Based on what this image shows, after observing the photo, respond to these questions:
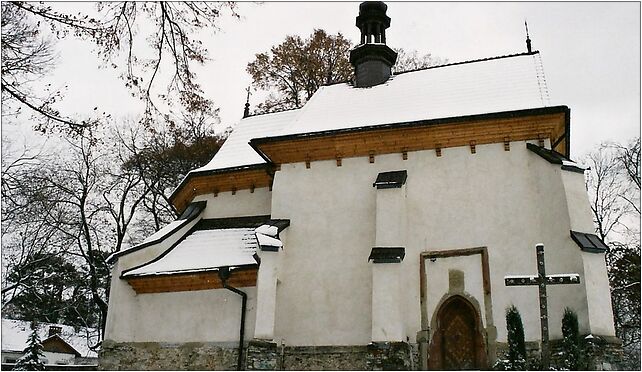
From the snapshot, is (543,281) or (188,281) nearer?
(543,281)

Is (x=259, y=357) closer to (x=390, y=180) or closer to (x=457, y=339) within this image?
(x=457, y=339)

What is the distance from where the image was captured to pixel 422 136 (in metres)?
Result: 13.1

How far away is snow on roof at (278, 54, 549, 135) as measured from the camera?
13242mm

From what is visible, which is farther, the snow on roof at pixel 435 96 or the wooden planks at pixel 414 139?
the snow on roof at pixel 435 96

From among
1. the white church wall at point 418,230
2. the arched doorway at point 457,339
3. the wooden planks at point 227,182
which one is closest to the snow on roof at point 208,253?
the white church wall at point 418,230

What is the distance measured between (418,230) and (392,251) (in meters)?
1.08

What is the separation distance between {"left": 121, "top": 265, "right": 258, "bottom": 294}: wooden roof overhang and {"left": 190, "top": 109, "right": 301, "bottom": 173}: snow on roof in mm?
3736

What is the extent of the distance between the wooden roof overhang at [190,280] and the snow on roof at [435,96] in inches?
138

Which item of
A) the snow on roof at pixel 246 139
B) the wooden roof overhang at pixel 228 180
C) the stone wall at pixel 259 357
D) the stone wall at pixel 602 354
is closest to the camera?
the stone wall at pixel 602 354

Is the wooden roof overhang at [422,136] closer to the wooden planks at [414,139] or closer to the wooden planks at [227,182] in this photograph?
the wooden planks at [414,139]

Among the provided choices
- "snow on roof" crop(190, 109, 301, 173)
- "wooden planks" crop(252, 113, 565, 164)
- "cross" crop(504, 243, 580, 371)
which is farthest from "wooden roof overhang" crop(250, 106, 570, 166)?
"cross" crop(504, 243, 580, 371)

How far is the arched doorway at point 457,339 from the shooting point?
11.6m

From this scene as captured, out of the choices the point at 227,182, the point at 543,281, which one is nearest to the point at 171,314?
the point at 227,182

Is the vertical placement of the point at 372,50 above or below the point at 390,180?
above
